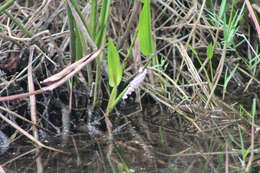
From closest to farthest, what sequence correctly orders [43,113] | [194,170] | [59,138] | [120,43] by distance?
[194,170], [59,138], [43,113], [120,43]

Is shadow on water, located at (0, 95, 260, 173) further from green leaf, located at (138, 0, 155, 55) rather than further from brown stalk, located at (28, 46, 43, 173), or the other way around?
green leaf, located at (138, 0, 155, 55)

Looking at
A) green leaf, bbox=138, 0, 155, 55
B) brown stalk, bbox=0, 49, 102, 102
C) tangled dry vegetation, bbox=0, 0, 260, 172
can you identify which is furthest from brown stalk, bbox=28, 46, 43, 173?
green leaf, bbox=138, 0, 155, 55

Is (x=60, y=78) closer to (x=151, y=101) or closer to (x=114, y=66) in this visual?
(x=114, y=66)

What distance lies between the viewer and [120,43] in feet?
4.29

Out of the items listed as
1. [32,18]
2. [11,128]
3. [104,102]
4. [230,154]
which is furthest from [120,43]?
[230,154]

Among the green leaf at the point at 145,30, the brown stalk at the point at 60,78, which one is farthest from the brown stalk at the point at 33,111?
the green leaf at the point at 145,30

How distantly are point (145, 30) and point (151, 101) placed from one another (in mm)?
333

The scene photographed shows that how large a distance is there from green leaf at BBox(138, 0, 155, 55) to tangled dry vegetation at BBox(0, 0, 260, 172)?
6 cm

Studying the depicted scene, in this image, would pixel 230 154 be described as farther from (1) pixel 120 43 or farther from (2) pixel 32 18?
(2) pixel 32 18

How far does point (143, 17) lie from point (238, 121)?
1.43 feet

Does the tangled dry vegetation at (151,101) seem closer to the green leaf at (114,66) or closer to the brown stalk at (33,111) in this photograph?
the brown stalk at (33,111)

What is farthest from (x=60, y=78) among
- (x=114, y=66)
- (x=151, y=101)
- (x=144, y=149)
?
(x=151, y=101)

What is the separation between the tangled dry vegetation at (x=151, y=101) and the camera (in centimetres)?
90

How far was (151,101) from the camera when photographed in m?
1.34
